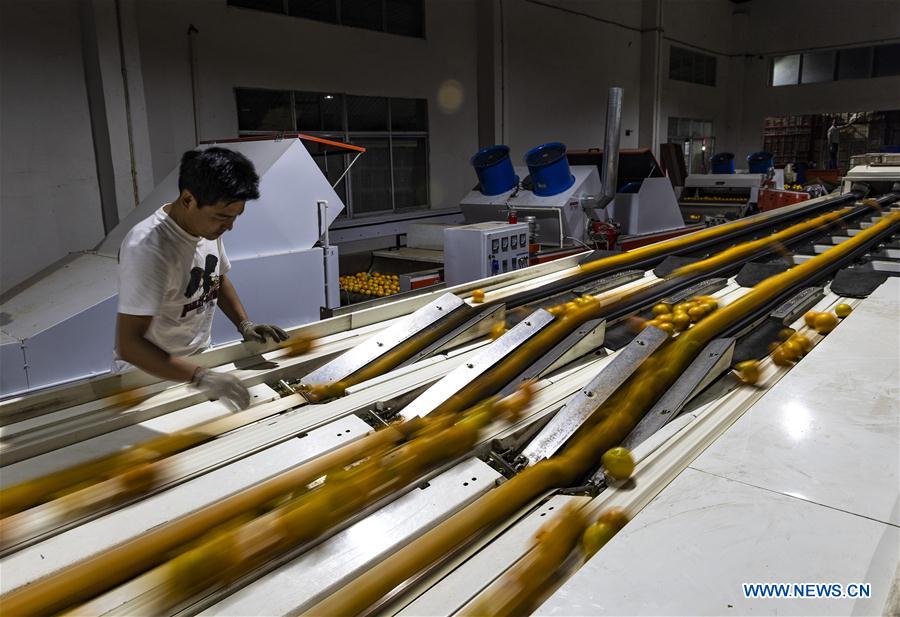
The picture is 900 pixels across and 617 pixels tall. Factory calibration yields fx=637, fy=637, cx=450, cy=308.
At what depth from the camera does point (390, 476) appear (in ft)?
4.91

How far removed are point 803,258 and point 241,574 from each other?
3717mm

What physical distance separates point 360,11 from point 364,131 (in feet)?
5.49

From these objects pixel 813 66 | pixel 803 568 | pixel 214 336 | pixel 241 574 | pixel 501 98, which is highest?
pixel 813 66

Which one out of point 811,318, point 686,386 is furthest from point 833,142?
point 686,386

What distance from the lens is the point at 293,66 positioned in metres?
8.25

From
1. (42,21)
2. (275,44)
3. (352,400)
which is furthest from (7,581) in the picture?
(275,44)

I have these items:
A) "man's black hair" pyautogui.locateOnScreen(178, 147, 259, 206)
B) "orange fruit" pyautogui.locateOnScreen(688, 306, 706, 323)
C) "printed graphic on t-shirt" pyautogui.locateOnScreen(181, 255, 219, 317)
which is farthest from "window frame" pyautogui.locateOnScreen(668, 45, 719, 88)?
"man's black hair" pyautogui.locateOnScreen(178, 147, 259, 206)

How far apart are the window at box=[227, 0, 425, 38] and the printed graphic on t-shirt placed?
6693 mm

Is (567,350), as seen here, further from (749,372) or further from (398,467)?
(398,467)

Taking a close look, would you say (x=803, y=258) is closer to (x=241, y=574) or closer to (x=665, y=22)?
(x=241, y=574)

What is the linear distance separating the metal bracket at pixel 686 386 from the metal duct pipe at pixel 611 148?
4.45 m

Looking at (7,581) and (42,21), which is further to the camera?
(42,21)

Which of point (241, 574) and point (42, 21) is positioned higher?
point (42, 21)

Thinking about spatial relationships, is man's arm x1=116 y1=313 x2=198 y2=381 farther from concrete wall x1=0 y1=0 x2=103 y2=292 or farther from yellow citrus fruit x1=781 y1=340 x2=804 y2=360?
concrete wall x1=0 y1=0 x2=103 y2=292
